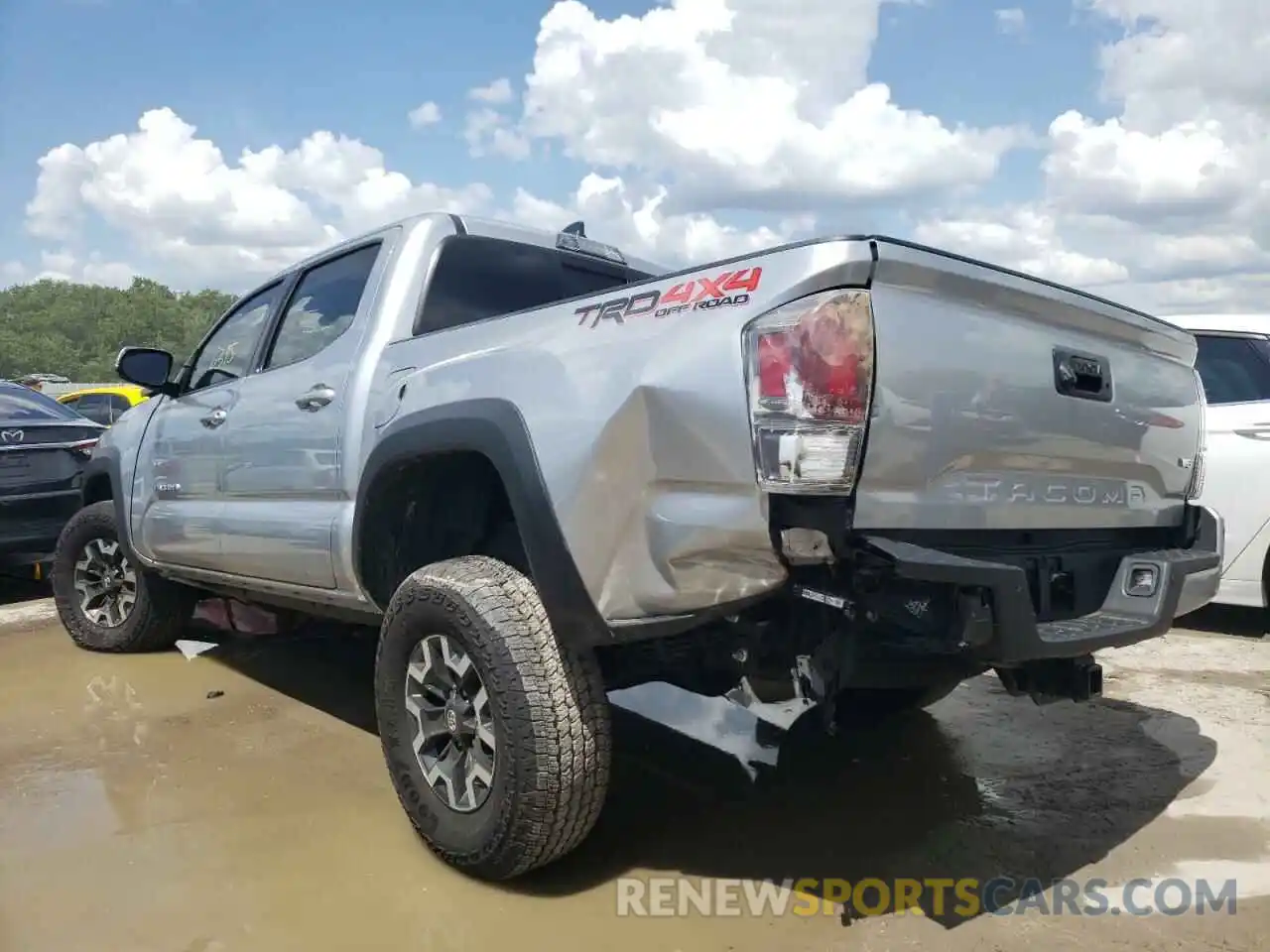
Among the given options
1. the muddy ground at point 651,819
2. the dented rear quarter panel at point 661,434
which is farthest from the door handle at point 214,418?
the dented rear quarter panel at point 661,434

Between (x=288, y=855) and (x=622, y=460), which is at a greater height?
(x=622, y=460)

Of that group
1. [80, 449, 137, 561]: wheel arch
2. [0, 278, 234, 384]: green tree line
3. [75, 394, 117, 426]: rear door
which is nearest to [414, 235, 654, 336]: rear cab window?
[80, 449, 137, 561]: wheel arch

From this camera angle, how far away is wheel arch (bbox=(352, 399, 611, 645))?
8.15ft

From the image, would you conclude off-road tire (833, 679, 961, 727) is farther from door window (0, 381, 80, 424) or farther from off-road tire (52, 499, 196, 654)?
door window (0, 381, 80, 424)

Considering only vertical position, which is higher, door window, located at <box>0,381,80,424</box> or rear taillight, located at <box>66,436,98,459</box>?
door window, located at <box>0,381,80,424</box>

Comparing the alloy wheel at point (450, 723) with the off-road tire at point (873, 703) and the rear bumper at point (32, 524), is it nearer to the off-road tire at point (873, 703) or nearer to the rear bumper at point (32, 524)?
the off-road tire at point (873, 703)

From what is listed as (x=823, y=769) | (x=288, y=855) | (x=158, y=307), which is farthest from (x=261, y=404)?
(x=158, y=307)

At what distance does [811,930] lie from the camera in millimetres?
2529

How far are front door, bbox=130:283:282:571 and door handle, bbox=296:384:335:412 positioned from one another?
711 millimetres

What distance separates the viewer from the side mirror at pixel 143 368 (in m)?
4.76

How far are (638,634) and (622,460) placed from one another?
0.42 metres

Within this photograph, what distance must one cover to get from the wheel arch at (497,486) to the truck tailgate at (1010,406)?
75cm

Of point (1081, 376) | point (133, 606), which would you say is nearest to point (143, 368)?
point (133, 606)

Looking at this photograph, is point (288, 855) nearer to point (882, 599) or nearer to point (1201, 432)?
point (882, 599)
